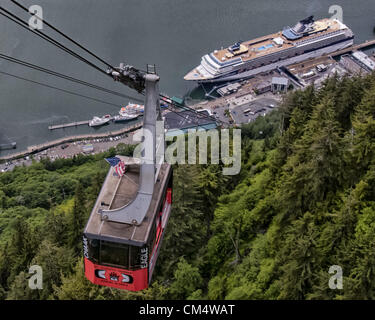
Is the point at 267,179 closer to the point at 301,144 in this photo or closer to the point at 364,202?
the point at 301,144

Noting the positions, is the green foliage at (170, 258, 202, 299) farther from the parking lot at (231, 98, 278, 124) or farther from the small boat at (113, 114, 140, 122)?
the small boat at (113, 114, 140, 122)

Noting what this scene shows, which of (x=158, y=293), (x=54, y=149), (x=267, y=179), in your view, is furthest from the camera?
(x=54, y=149)

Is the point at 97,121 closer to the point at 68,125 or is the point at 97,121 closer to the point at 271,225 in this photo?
the point at 68,125

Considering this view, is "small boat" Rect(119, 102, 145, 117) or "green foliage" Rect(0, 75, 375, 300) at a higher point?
"small boat" Rect(119, 102, 145, 117)

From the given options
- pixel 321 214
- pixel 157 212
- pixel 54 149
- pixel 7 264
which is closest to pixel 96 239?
pixel 157 212

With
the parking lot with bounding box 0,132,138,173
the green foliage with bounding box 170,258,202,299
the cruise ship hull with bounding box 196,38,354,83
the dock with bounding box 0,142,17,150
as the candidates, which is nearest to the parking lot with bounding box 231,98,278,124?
A: the cruise ship hull with bounding box 196,38,354,83
